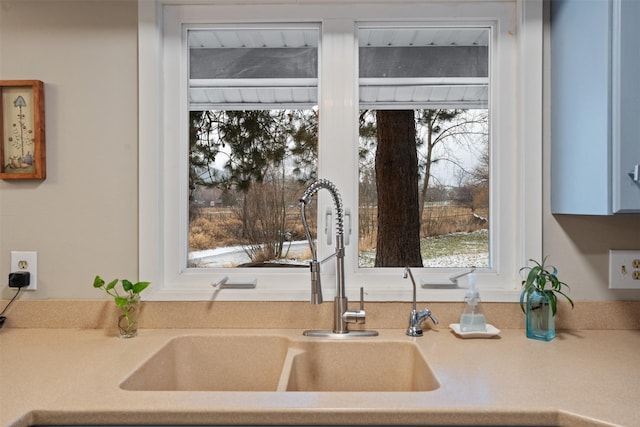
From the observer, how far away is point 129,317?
1466 mm

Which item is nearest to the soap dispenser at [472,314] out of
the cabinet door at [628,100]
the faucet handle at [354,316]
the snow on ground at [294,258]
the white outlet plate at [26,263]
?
the snow on ground at [294,258]

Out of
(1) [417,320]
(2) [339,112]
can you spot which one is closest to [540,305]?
(1) [417,320]

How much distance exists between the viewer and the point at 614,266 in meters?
1.56

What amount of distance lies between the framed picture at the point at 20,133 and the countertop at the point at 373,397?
0.58 m

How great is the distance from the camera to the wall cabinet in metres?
1.22

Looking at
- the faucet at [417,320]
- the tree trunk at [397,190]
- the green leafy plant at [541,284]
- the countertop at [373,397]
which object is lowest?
the countertop at [373,397]

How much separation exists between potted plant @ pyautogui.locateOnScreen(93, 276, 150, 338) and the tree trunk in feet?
2.51

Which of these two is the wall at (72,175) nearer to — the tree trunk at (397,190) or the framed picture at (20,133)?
the framed picture at (20,133)

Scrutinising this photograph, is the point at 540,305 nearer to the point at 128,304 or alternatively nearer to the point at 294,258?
the point at 294,258

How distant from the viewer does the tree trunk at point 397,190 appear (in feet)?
5.43

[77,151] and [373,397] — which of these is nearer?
[373,397]

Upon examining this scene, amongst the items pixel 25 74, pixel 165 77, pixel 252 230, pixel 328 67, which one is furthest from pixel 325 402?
pixel 25 74

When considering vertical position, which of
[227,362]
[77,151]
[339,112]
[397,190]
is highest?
[339,112]

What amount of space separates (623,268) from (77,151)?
1.77 metres
